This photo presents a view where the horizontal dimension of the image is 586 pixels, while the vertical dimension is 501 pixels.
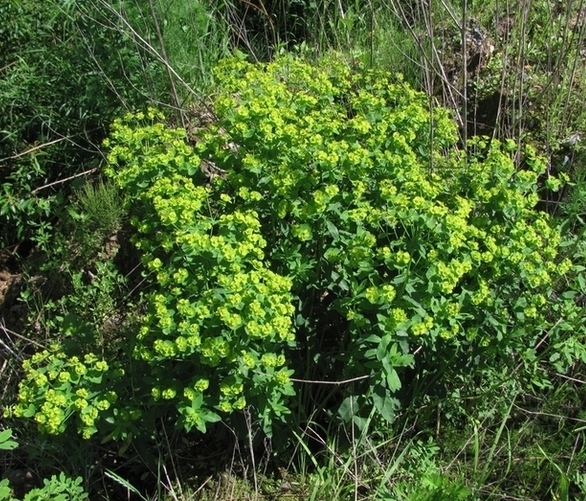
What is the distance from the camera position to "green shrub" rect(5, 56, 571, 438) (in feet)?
8.04

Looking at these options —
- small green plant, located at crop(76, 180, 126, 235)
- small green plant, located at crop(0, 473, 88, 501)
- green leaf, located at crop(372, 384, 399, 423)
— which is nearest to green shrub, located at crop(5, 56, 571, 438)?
green leaf, located at crop(372, 384, 399, 423)

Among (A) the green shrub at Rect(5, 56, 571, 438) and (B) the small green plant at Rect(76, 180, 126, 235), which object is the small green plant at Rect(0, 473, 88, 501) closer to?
(A) the green shrub at Rect(5, 56, 571, 438)

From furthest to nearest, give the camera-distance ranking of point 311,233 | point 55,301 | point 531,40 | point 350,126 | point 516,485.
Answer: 1. point 531,40
2. point 55,301
3. point 516,485
4. point 350,126
5. point 311,233

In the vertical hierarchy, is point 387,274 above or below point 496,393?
above

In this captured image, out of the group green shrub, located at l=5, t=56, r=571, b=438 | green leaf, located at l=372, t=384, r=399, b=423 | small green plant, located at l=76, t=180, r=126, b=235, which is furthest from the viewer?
small green plant, located at l=76, t=180, r=126, b=235

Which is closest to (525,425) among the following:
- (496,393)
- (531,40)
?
(496,393)

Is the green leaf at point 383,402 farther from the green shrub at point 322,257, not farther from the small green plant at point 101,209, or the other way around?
the small green plant at point 101,209

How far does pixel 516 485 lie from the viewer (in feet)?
10.1

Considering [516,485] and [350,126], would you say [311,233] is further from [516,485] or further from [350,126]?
[516,485]

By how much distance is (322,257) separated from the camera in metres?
2.73

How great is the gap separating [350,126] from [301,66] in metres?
0.47

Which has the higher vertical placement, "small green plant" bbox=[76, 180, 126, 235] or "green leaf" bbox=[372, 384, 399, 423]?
"small green plant" bbox=[76, 180, 126, 235]

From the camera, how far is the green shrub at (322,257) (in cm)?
245

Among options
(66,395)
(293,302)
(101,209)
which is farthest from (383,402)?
(101,209)
